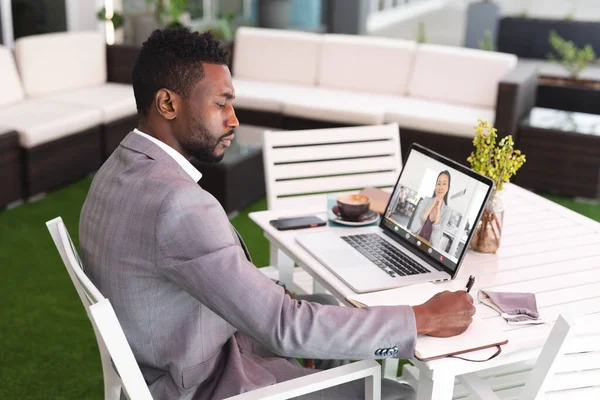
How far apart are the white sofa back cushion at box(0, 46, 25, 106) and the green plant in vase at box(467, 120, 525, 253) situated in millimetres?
3749

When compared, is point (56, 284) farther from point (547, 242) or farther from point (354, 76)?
point (354, 76)

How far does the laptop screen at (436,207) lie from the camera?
1.87 meters

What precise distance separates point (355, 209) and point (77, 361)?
51.4 inches

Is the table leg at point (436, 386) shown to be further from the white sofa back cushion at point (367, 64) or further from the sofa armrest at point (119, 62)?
the sofa armrest at point (119, 62)

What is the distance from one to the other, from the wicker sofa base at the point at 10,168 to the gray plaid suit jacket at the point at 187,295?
2919mm

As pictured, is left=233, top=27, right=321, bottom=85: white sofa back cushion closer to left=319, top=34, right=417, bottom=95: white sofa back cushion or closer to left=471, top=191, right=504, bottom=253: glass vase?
left=319, top=34, right=417, bottom=95: white sofa back cushion

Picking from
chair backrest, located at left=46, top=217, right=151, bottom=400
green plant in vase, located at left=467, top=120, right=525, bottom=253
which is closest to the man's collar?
chair backrest, located at left=46, top=217, right=151, bottom=400

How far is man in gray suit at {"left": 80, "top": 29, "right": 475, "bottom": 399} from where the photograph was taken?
1.45 m

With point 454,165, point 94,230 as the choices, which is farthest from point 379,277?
point 94,230

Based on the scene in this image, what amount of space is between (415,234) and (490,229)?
21 cm

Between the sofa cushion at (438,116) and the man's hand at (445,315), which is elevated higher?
the man's hand at (445,315)

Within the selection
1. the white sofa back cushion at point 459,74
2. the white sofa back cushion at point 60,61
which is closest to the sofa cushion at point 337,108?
the white sofa back cushion at point 459,74

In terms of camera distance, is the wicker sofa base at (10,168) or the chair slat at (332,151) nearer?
the chair slat at (332,151)

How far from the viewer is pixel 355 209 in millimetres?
2229
